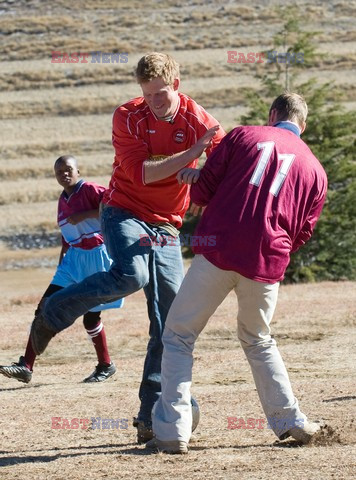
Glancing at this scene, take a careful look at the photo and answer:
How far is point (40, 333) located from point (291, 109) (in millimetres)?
2202

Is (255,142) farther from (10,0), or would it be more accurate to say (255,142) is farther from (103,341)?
(10,0)

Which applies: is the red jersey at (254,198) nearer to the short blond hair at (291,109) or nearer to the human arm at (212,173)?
the human arm at (212,173)

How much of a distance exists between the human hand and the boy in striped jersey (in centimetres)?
313

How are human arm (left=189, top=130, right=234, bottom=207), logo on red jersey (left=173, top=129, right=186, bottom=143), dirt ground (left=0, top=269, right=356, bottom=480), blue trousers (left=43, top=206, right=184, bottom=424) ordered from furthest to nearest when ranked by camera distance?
logo on red jersey (left=173, top=129, right=186, bottom=143) → blue trousers (left=43, top=206, right=184, bottom=424) → human arm (left=189, top=130, right=234, bottom=207) → dirt ground (left=0, top=269, right=356, bottom=480)

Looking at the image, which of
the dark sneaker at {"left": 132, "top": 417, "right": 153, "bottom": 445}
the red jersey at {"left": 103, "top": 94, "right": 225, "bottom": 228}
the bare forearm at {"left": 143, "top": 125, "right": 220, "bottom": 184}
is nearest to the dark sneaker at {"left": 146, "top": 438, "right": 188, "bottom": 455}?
the dark sneaker at {"left": 132, "top": 417, "right": 153, "bottom": 445}

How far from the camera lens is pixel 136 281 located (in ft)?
19.9

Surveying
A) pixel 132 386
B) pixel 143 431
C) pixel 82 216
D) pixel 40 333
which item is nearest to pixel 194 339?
pixel 143 431

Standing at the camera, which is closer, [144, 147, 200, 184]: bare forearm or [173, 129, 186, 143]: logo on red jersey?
[144, 147, 200, 184]: bare forearm

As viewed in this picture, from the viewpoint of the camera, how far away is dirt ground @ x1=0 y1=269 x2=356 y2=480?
5406 millimetres

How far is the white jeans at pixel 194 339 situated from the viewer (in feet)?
18.8

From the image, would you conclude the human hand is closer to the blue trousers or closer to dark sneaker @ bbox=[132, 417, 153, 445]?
the blue trousers

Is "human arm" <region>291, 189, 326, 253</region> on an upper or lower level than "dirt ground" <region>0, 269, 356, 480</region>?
upper

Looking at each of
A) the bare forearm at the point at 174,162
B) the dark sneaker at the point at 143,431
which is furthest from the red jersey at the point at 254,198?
the dark sneaker at the point at 143,431

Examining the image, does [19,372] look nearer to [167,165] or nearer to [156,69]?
[167,165]
